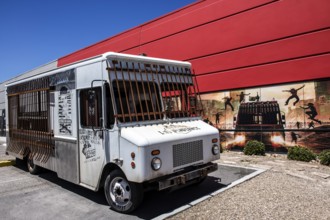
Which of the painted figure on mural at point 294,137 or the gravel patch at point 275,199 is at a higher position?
the painted figure on mural at point 294,137

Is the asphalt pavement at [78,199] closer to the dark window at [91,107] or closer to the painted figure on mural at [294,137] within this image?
the dark window at [91,107]

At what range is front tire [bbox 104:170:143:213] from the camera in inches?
201

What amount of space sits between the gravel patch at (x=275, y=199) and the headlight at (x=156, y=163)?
0.94 meters

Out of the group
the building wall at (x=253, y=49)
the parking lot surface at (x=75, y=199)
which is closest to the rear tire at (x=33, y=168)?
the parking lot surface at (x=75, y=199)

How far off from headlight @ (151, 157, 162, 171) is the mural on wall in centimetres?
674

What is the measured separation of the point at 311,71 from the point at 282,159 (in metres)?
3.35

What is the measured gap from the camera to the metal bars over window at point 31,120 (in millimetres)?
7543

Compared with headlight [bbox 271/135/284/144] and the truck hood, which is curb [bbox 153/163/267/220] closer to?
the truck hood

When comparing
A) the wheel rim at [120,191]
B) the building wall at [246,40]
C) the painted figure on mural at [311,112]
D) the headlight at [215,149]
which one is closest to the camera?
the wheel rim at [120,191]

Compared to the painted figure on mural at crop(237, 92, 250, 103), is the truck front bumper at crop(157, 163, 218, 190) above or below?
below

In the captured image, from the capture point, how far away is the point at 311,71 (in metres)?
10.1

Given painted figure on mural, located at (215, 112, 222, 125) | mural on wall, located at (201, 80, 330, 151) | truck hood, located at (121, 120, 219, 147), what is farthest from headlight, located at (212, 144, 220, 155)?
painted figure on mural, located at (215, 112, 222, 125)

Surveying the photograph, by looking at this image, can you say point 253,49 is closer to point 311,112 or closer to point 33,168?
point 311,112

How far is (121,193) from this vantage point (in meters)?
5.36
